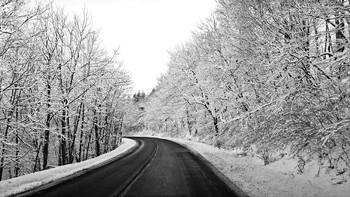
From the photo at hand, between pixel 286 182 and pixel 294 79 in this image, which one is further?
pixel 286 182

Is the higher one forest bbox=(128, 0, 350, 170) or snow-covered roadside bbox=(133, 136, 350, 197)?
forest bbox=(128, 0, 350, 170)

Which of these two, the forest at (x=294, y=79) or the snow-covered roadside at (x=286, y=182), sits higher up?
the forest at (x=294, y=79)

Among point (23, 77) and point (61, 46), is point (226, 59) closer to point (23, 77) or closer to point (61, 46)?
point (23, 77)

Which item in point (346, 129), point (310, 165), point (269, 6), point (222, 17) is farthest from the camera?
point (222, 17)

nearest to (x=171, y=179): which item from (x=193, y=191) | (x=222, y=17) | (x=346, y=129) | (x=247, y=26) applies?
(x=193, y=191)

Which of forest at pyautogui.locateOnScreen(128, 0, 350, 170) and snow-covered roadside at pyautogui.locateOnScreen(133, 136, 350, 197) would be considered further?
snow-covered roadside at pyautogui.locateOnScreen(133, 136, 350, 197)

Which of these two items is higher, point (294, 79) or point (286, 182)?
point (294, 79)

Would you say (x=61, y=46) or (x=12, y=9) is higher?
(x=61, y=46)

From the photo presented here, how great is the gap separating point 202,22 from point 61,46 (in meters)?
11.5

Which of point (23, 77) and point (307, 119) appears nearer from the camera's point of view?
point (307, 119)

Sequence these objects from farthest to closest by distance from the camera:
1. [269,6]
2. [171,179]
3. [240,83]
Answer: [240,83] → [269,6] → [171,179]

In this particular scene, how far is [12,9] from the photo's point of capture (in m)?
8.97

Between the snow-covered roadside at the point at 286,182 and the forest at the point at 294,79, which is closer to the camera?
the forest at the point at 294,79

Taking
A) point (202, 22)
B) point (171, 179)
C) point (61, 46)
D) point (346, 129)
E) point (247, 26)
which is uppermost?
point (202, 22)
